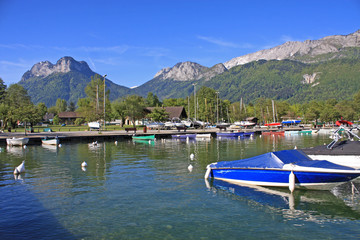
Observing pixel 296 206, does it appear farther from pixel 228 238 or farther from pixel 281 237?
pixel 228 238

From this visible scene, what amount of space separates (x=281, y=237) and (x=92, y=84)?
400 ft

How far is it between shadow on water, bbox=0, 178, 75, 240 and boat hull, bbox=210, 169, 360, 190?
1107cm

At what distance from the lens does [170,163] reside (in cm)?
2878

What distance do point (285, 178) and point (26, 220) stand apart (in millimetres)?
13856

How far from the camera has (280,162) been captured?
17.8 metres

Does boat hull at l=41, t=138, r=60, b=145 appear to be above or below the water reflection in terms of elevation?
above


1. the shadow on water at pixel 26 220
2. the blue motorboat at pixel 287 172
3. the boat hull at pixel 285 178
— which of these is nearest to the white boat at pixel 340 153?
the blue motorboat at pixel 287 172

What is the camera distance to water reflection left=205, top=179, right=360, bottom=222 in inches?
533

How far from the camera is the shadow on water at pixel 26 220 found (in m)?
11.4

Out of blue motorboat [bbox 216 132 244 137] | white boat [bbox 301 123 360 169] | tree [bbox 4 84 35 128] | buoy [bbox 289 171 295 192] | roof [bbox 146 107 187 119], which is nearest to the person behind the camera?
buoy [bbox 289 171 295 192]

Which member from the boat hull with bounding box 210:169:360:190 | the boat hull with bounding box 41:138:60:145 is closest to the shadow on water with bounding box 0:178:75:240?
the boat hull with bounding box 210:169:360:190

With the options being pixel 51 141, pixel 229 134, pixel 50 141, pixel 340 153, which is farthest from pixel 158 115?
pixel 340 153

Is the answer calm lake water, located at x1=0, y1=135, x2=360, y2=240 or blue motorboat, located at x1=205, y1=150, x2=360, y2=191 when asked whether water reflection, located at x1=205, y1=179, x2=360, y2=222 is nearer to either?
calm lake water, located at x1=0, y1=135, x2=360, y2=240

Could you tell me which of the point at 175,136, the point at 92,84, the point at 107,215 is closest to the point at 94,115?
the point at 175,136
